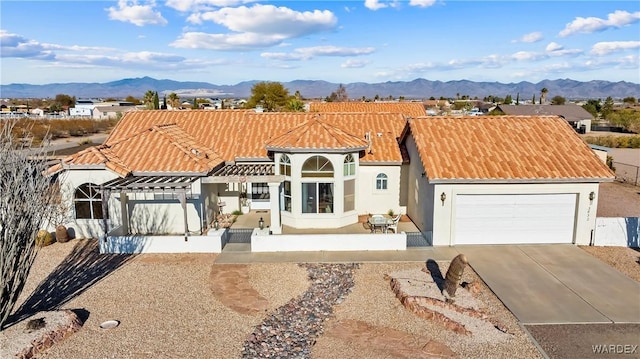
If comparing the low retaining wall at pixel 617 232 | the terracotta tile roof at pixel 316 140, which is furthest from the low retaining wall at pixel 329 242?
the low retaining wall at pixel 617 232

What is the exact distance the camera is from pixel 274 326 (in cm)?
1103

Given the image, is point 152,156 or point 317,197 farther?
point 152,156

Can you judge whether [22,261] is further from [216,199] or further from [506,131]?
[506,131]

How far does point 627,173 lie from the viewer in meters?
33.5

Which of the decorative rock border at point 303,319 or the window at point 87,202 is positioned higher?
the window at point 87,202

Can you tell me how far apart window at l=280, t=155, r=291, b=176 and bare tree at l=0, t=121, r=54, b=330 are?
9.87 meters

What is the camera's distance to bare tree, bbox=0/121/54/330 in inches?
375

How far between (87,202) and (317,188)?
9.65 m

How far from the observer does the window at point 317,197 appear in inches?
743

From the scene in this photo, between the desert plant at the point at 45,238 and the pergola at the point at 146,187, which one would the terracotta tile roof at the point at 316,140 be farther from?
the desert plant at the point at 45,238

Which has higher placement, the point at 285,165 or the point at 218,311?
the point at 285,165

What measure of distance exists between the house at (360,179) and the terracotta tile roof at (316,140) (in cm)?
6

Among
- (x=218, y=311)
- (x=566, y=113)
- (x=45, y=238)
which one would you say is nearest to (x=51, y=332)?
(x=218, y=311)

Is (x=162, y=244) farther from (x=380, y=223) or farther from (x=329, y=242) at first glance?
(x=380, y=223)
